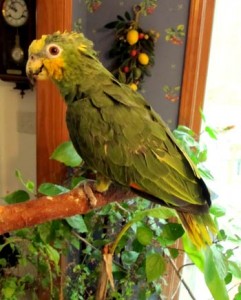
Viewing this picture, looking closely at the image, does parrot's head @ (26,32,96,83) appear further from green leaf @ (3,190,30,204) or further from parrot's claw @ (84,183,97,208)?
green leaf @ (3,190,30,204)

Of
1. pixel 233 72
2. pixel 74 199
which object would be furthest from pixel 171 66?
pixel 74 199

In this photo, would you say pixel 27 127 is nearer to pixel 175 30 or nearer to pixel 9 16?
pixel 9 16

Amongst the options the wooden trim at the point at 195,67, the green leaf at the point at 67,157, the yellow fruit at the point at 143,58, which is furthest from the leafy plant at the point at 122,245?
the yellow fruit at the point at 143,58

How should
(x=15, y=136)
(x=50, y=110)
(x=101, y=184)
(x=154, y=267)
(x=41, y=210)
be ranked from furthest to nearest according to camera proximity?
1. (x=15, y=136)
2. (x=50, y=110)
3. (x=154, y=267)
4. (x=101, y=184)
5. (x=41, y=210)

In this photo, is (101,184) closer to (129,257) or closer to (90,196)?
(90,196)

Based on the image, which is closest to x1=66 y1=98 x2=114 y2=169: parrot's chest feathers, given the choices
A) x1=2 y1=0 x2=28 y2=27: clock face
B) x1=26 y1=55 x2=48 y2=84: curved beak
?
x1=26 y1=55 x2=48 y2=84: curved beak

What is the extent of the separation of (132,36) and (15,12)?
1.59 feet

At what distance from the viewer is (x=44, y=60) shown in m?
0.68

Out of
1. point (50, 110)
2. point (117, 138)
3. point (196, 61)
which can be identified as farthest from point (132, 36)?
point (117, 138)

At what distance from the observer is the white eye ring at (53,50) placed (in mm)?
676

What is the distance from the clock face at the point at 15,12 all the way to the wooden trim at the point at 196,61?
2.21 feet

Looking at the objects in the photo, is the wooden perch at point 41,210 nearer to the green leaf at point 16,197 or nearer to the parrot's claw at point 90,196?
the parrot's claw at point 90,196

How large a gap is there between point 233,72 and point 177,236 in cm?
84

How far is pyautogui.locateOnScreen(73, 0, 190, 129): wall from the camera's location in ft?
4.39
